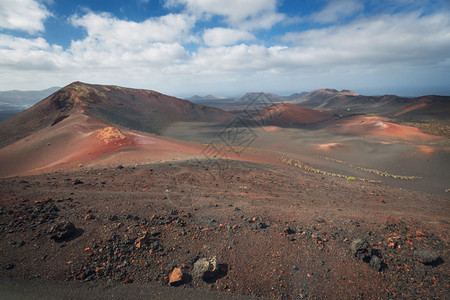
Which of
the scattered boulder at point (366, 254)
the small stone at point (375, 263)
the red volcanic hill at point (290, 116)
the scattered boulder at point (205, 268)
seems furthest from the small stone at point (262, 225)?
the red volcanic hill at point (290, 116)

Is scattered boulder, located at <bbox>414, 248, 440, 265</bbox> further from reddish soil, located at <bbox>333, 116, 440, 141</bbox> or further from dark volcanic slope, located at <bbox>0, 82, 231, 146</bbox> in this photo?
dark volcanic slope, located at <bbox>0, 82, 231, 146</bbox>

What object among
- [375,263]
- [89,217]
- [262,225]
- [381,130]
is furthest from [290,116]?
[89,217]

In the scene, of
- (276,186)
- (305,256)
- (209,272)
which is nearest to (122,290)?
(209,272)

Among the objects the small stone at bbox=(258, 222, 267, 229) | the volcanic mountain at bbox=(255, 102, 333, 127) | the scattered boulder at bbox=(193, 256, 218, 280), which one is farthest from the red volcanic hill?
the scattered boulder at bbox=(193, 256, 218, 280)

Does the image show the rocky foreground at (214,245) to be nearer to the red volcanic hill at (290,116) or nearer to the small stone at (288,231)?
the small stone at (288,231)

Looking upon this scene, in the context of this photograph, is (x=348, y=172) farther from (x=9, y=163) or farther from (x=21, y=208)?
(x=9, y=163)

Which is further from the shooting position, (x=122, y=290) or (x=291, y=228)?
(x=291, y=228)

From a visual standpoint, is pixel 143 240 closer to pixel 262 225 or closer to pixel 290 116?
pixel 262 225
